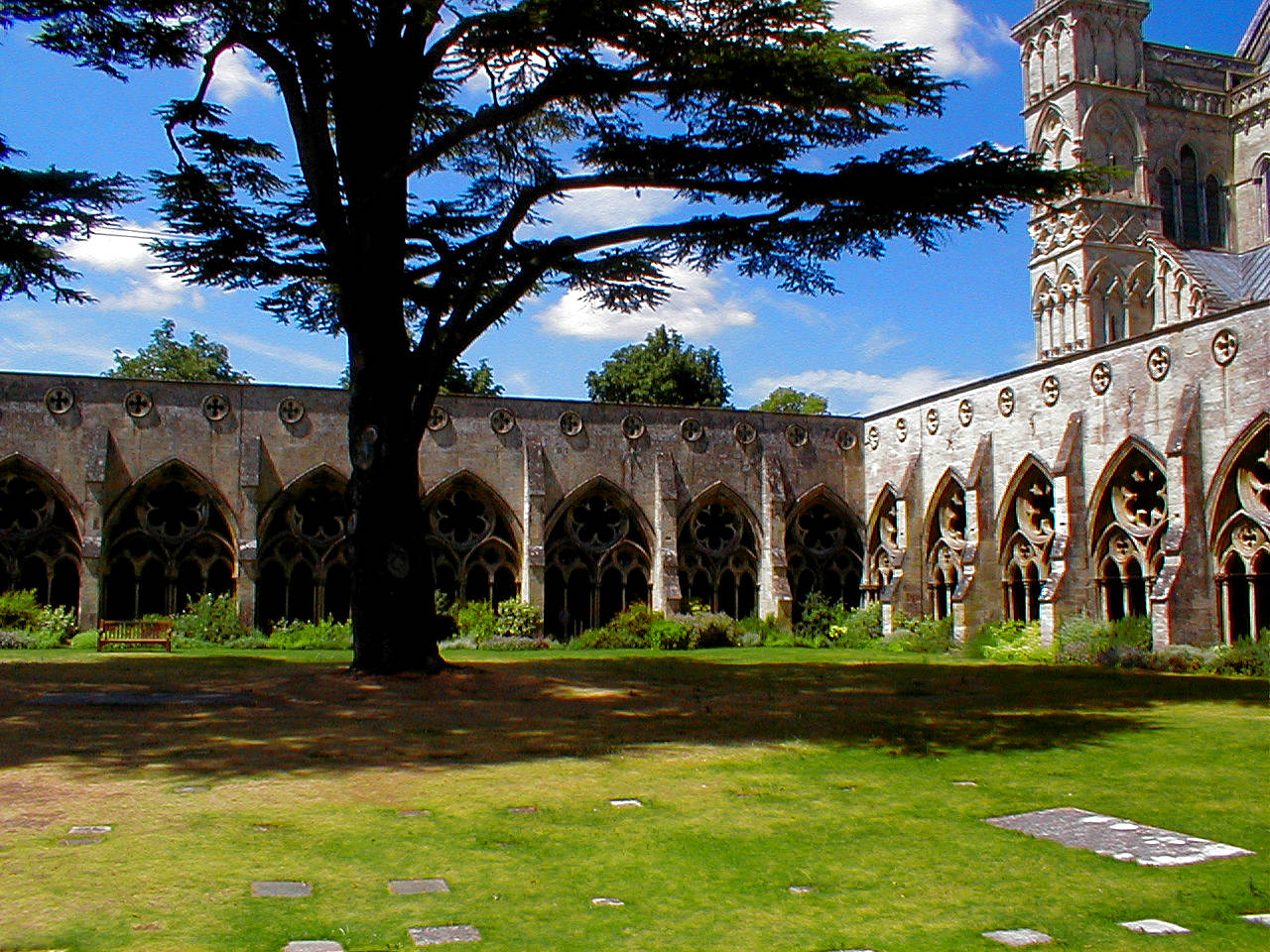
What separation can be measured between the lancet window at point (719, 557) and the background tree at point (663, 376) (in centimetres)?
1942

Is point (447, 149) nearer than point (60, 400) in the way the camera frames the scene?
Yes

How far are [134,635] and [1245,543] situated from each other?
18.6 meters

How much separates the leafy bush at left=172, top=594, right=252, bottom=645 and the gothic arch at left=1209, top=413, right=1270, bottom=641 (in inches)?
686

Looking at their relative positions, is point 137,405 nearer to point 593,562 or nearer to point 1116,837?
point 593,562

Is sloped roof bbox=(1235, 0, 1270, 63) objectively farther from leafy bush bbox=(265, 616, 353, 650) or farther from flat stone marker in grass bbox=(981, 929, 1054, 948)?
flat stone marker in grass bbox=(981, 929, 1054, 948)

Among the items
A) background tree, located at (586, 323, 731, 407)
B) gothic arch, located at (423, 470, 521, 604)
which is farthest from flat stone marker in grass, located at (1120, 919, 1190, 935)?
background tree, located at (586, 323, 731, 407)

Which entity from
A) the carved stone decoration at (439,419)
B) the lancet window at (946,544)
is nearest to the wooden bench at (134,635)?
the carved stone decoration at (439,419)

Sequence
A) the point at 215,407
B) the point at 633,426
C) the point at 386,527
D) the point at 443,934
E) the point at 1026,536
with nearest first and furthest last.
Answer: the point at 443,934
the point at 386,527
the point at 1026,536
the point at 215,407
the point at 633,426

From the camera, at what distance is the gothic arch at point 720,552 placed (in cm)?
2648

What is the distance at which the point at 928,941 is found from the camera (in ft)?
13.7

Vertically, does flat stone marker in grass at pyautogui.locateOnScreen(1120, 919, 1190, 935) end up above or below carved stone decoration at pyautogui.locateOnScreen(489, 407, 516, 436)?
below

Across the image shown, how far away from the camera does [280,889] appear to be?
184 inches

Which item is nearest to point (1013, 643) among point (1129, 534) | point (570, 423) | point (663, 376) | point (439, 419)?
point (1129, 534)

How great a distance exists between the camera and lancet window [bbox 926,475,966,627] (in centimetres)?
2411
